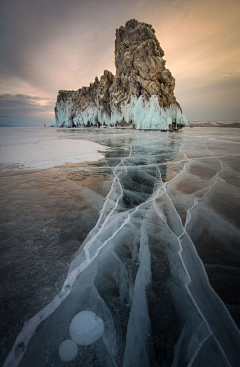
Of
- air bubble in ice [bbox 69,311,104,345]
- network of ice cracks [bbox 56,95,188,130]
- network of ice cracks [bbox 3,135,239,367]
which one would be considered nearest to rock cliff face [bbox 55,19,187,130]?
network of ice cracks [bbox 56,95,188,130]

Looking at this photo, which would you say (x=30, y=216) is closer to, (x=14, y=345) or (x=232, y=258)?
(x=14, y=345)

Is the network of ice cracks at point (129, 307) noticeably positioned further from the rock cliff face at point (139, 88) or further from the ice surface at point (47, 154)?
the rock cliff face at point (139, 88)

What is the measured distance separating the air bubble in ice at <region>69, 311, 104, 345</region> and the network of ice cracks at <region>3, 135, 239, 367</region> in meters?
0.03

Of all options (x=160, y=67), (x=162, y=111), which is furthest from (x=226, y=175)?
(x=160, y=67)

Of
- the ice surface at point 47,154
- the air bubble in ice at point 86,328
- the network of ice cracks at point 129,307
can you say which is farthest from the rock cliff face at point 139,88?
the air bubble in ice at point 86,328

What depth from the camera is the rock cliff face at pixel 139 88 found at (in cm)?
3344

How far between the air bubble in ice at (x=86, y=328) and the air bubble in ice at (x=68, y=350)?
0.03 metres

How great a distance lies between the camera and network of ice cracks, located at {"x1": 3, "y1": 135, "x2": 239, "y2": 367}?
1025 mm

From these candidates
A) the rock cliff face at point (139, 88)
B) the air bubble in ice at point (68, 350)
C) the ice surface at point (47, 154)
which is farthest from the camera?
the rock cliff face at point (139, 88)

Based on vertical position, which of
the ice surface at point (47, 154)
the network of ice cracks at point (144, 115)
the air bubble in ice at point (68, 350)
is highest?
the network of ice cracks at point (144, 115)

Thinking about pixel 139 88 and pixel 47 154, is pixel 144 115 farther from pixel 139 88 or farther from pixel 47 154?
pixel 47 154

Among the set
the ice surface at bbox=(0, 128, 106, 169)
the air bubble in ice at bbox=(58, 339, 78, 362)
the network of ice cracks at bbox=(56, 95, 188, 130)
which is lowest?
the ice surface at bbox=(0, 128, 106, 169)

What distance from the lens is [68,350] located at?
1.03m

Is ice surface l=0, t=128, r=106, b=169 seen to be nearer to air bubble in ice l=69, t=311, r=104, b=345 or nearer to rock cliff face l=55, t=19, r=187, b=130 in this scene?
air bubble in ice l=69, t=311, r=104, b=345
